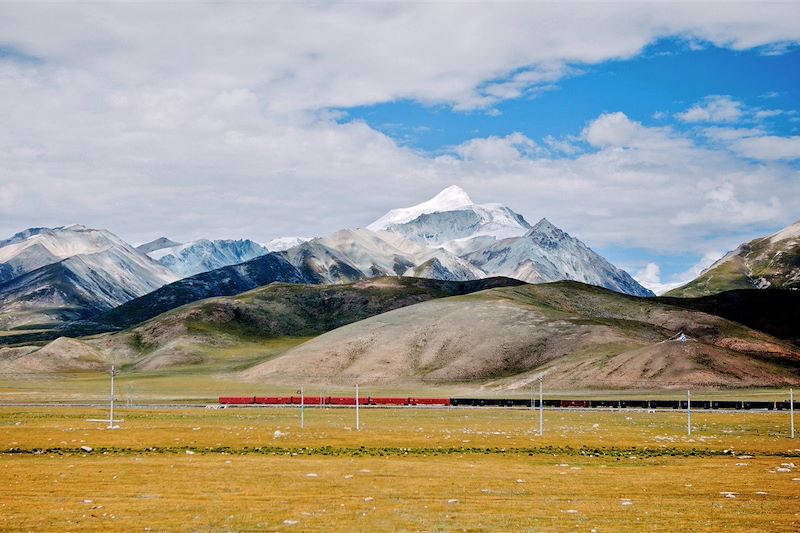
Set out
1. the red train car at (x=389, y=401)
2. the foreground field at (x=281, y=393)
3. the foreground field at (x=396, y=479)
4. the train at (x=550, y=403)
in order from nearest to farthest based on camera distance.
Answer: the foreground field at (x=396, y=479)
the train at (x=550, y=403)
the red train car at (x=389, y=401)
the foreground field at (x=281, y=393)

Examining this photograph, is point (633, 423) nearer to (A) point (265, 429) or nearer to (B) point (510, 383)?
(A) point (265, 429)

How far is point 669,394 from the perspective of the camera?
147625 mm

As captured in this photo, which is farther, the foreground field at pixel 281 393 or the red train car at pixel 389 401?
the foreground field at pixel 281 393

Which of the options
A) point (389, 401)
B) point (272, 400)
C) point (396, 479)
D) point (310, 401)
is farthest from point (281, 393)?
point (396, 479)

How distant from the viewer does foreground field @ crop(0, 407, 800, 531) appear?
26031 millimetres

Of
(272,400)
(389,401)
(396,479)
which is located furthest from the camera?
(272,400)

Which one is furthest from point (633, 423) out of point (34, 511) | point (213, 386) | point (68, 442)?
point (213, 386)

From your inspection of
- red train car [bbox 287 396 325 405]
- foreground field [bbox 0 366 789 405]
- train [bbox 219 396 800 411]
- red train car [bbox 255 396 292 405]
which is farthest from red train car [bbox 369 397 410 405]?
foreground field [bbox 0 366 789 405]

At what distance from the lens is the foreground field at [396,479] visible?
26031mm

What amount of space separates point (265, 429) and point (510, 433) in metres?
20.0

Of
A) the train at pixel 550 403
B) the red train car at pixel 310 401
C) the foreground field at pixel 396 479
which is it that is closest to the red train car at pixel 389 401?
the train at pixel 550 403

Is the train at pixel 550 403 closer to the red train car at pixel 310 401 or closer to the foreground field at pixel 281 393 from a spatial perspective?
the red train car at pixel 310 401

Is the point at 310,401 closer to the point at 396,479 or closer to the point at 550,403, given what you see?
the point at 550,403

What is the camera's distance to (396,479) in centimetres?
3609
